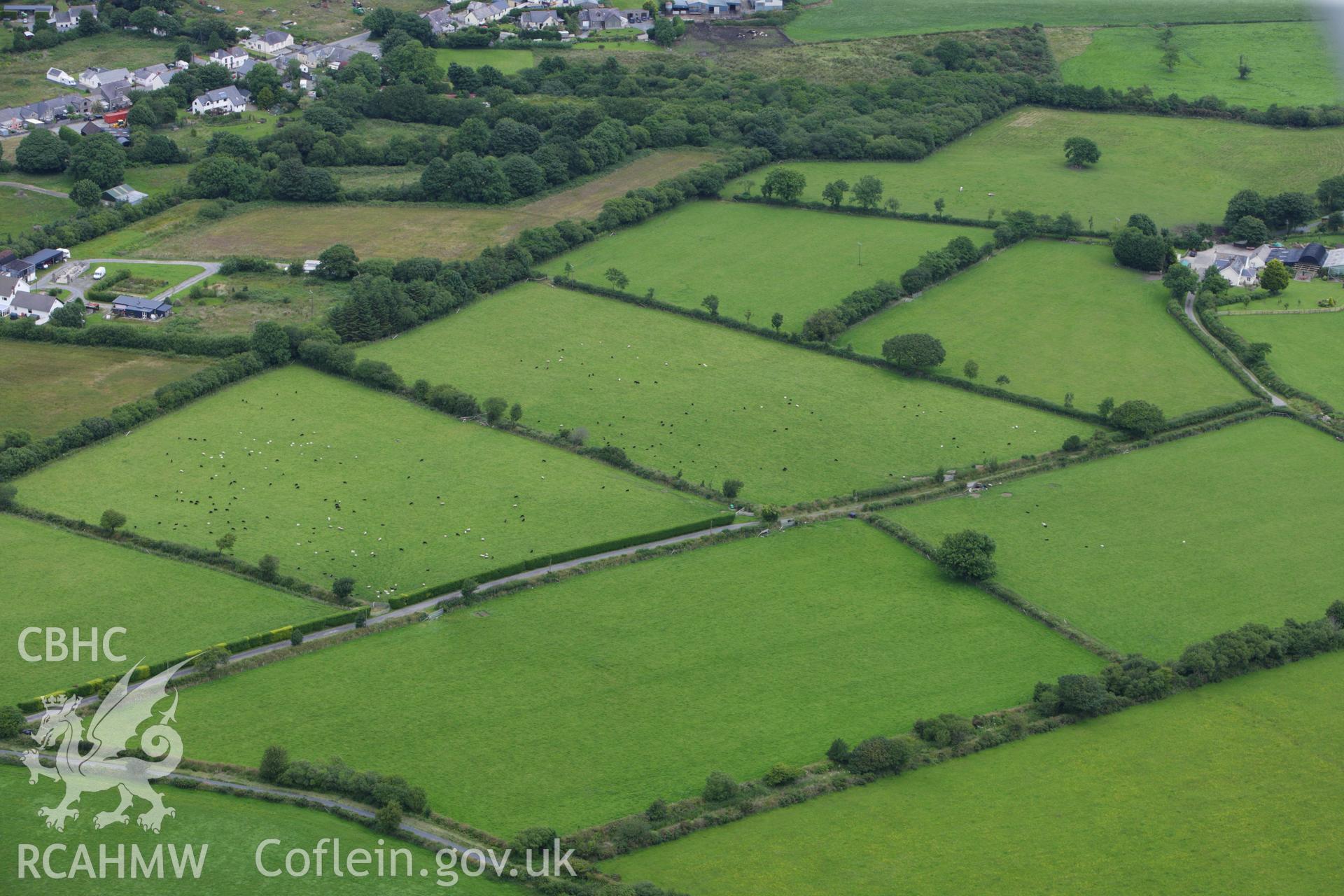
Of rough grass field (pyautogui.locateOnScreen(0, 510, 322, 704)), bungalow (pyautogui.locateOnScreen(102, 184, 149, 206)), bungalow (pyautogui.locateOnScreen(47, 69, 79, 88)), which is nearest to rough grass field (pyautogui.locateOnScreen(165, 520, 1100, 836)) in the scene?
rough grass field (pyautogui.locateOnScreen(0, 510, 322, 704))

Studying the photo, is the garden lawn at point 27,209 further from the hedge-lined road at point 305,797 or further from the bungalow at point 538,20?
the hedge-lined road at point 305,797

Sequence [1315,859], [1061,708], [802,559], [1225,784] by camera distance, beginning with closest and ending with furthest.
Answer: [1315,859]
[1225,784]
[1061,708]
[802,559]

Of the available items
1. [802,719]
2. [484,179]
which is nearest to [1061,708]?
[802,719]

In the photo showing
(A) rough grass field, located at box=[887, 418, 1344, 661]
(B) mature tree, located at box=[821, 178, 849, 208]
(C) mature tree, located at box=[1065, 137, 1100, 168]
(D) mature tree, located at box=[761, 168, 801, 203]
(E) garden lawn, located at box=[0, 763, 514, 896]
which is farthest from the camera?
(C) mature tree, located at box=[1065, 137, 1100, 168]

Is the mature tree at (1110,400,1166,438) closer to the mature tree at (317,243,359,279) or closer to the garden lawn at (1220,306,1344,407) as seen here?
the garden lawn at (1220,306,1344,407)

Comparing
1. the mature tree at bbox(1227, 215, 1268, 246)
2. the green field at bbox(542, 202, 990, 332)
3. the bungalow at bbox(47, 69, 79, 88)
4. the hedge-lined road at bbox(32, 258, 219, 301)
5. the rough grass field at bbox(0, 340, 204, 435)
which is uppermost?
the mature tree at bbox(1227, 215, 1268, 246)

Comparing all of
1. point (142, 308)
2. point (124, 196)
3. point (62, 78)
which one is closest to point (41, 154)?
point (124, 196)

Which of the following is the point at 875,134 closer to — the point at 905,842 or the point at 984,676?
the point at 984,676
